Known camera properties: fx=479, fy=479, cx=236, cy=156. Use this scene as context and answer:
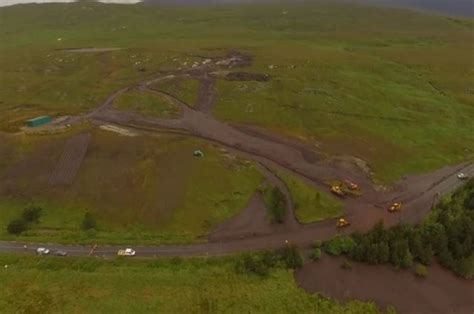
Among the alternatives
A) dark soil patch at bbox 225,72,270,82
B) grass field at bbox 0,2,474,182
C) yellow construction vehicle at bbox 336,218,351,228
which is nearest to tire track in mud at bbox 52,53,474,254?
yellow construction vehicle at bbox 336,218,351,228

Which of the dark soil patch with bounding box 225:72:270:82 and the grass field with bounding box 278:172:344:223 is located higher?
the dark soil patch with bounding box 225:72:270:82

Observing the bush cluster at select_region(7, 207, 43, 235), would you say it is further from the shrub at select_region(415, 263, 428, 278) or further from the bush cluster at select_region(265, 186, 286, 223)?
the shrub at select_region(415, 263, 428, 278)

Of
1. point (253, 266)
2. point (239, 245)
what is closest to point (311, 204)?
point (239, 245)

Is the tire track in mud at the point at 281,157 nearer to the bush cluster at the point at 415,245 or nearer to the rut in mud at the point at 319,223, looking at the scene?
the rut in mud at the point at 319,223

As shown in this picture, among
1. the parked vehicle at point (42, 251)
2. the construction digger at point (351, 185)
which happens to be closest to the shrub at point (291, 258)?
the construction digger at point (351, 185)

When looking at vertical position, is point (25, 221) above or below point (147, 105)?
below

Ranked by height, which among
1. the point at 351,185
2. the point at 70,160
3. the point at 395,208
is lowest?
the point at 395,208

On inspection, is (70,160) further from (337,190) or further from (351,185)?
(351,185)
